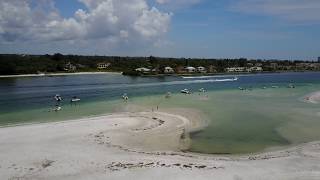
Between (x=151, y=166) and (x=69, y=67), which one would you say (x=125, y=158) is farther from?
(x=69, y=67)

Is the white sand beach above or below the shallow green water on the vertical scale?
above

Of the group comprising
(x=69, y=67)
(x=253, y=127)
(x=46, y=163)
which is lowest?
(x=253, y=127)

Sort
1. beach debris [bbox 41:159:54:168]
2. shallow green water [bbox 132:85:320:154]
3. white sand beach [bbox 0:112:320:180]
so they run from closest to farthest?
white sand beach [bbox 0:112:320:180] → beach debris [bbox 41:159:54:168] → shallow green water [bbox 132:85:320:154]

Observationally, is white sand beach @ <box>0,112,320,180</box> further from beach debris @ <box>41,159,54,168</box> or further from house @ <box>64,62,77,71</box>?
house @ <box>64,62,77,71</box>

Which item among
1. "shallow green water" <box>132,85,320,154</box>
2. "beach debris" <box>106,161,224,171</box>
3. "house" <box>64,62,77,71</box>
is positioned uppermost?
"house" <box>64,62,77,71</box>

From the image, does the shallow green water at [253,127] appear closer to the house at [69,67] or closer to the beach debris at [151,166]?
the beach debris at [151,166]

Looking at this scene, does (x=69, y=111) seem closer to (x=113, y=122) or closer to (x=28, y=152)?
(x=113, y=122)

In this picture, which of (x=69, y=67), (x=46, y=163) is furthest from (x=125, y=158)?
(x=69, y=67)

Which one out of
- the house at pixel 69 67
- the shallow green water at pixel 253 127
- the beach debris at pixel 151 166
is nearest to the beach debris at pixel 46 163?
the beach debris at pixel 151 166

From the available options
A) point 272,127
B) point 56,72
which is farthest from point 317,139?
point 56,72

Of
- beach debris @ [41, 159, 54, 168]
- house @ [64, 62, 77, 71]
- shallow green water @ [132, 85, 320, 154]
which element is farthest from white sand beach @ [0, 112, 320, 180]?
house @ [64, 62, 77, 71]
